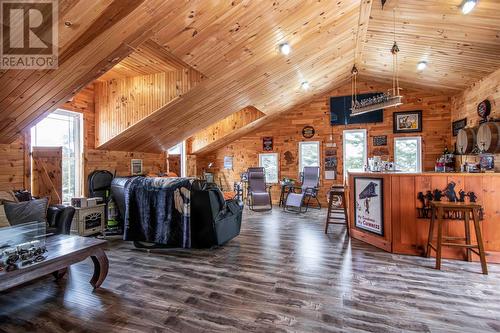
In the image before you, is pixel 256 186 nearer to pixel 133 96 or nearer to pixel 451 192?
pixel 133 96

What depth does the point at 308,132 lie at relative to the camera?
307 inches

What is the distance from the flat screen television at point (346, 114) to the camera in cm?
718

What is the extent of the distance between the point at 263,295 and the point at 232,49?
122 inches

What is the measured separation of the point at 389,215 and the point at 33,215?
450 cm

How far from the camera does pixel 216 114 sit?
18.6 ft

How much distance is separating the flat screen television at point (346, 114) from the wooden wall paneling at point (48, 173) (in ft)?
22.0

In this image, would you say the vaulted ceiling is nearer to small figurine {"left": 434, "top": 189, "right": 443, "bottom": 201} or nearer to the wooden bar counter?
the wooden bar counter

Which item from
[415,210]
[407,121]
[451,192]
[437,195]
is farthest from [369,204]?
[407,121]

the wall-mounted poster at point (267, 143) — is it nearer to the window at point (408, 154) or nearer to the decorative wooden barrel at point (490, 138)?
the window at point (408, 154)

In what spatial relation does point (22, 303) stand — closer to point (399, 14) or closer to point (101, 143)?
point (101, 143)

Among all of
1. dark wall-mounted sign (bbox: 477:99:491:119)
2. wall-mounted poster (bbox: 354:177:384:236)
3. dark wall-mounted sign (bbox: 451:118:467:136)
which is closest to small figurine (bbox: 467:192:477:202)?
wall-mounted poster (bbox: 354:177:384:236)

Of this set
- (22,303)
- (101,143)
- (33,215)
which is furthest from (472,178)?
(101,143)

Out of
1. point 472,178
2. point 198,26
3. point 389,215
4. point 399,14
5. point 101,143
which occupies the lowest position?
point 389,215

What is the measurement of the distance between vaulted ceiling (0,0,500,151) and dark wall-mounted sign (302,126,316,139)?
2.12 m
